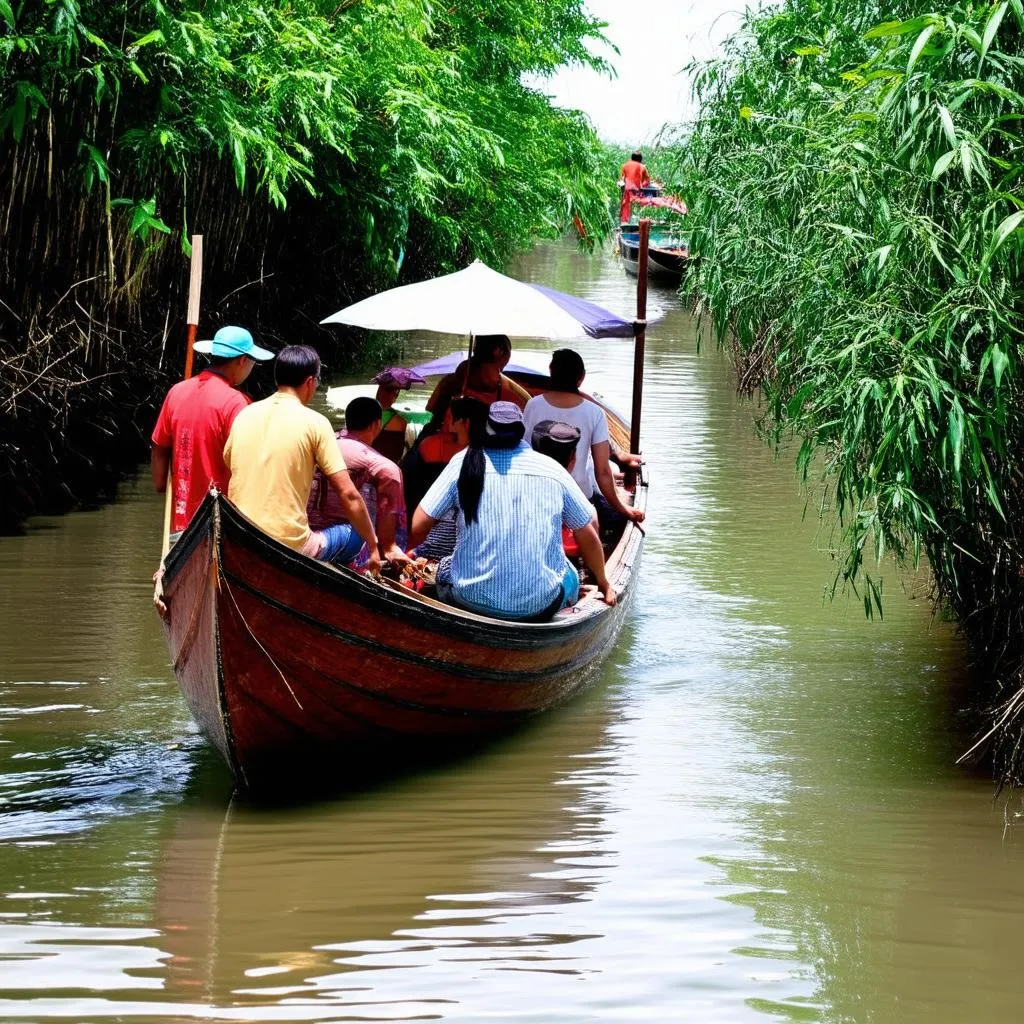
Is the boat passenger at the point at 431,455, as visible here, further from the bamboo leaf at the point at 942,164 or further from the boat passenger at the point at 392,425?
the bamboo leaf at the point at 942,164

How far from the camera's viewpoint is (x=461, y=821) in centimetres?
616

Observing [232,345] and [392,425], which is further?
[392,425]

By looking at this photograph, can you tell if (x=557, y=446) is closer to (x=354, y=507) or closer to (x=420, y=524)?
(x=420, y=524)

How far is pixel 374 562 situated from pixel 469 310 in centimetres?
225

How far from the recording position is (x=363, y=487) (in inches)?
271

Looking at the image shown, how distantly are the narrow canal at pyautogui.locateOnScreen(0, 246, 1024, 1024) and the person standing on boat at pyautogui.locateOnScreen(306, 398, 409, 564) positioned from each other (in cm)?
100

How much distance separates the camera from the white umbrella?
8352 millimetres

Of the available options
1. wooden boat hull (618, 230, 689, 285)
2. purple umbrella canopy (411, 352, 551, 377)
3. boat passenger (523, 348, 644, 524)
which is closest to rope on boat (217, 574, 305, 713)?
boat passenger (523, 348, 644, 524)

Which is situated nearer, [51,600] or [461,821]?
[461,821]

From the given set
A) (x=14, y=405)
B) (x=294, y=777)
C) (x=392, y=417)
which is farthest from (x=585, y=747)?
(x=14, y=405)

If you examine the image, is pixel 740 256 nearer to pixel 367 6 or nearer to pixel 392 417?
pixel 392 417

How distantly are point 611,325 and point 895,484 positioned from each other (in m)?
3.95

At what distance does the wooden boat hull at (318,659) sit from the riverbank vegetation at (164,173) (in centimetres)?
461

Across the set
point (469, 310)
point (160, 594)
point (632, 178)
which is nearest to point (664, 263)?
point (632, 178)
